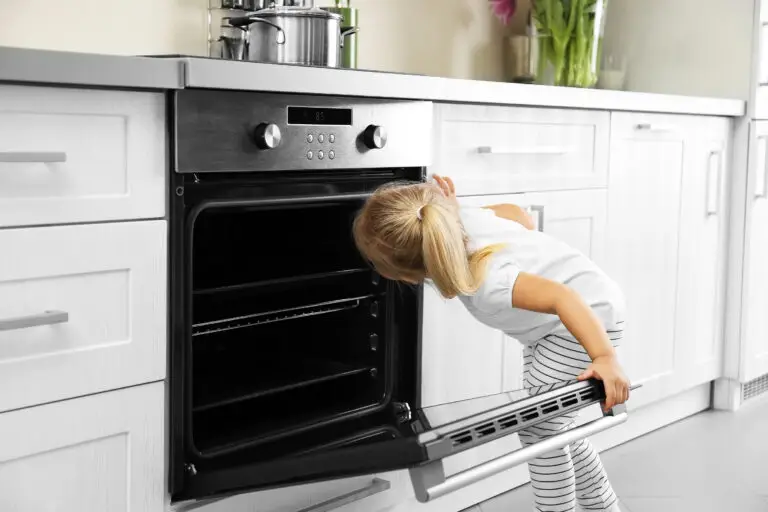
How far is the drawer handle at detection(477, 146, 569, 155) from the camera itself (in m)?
2.13

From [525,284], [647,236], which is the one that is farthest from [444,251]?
[647,236]

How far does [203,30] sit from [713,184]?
1.53 m

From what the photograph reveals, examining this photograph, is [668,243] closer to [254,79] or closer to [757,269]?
[757,269]

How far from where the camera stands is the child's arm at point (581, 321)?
62.2 inches

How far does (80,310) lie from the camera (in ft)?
4.75

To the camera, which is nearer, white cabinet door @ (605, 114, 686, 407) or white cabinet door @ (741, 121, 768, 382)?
white cabinet door @ (605, 114, 686, 407)

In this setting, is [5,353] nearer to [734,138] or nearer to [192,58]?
[192,58]

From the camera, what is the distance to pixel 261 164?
1643mm

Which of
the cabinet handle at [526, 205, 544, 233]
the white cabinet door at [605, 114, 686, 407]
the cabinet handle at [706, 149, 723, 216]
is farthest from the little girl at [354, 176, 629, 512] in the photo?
the cabinet handle at [706, 149, 723, 216]

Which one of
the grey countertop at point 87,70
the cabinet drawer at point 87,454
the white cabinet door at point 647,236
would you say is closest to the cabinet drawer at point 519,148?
the white cabinet door at point 647,236

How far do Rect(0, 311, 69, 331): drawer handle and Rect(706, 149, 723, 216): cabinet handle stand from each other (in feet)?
6.83

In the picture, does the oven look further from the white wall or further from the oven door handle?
the white wall

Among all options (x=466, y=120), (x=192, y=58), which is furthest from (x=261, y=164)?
(x=466, y=120)

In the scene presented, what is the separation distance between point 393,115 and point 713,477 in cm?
132
